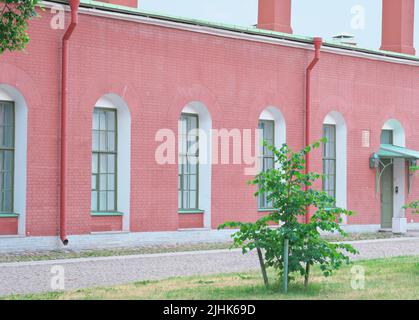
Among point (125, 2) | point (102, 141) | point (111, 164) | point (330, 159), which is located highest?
point (125, 2)

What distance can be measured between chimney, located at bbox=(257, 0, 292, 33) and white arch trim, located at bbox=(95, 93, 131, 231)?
5.71 metres

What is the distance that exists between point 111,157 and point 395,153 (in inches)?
351

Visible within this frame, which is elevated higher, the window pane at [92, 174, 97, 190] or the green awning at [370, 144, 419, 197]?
the green awning at [370, 144, 419, 197]

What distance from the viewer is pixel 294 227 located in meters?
12.0

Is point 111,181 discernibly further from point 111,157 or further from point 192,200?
point 192,200

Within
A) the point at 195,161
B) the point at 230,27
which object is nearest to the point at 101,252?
the point at 195,161

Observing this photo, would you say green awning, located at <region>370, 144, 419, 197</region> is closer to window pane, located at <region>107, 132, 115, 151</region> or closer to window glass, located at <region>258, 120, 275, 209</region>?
window glass, located at <region>258, 120, 275, 209</region>

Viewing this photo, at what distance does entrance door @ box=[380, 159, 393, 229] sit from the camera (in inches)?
1011

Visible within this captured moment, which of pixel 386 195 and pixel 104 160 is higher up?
pixel 104 160

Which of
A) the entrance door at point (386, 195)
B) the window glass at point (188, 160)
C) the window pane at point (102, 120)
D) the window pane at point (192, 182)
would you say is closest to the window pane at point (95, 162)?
the window pane at point (102, 120)

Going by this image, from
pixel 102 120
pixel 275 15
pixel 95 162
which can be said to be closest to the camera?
pixel 95 162

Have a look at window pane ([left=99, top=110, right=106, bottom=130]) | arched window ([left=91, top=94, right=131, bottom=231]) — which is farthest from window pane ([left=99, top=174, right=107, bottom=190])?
window pane ([left=99, top=110, right=106, bottom=130])

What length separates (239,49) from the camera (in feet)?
71.6

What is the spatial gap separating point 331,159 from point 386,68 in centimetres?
328
